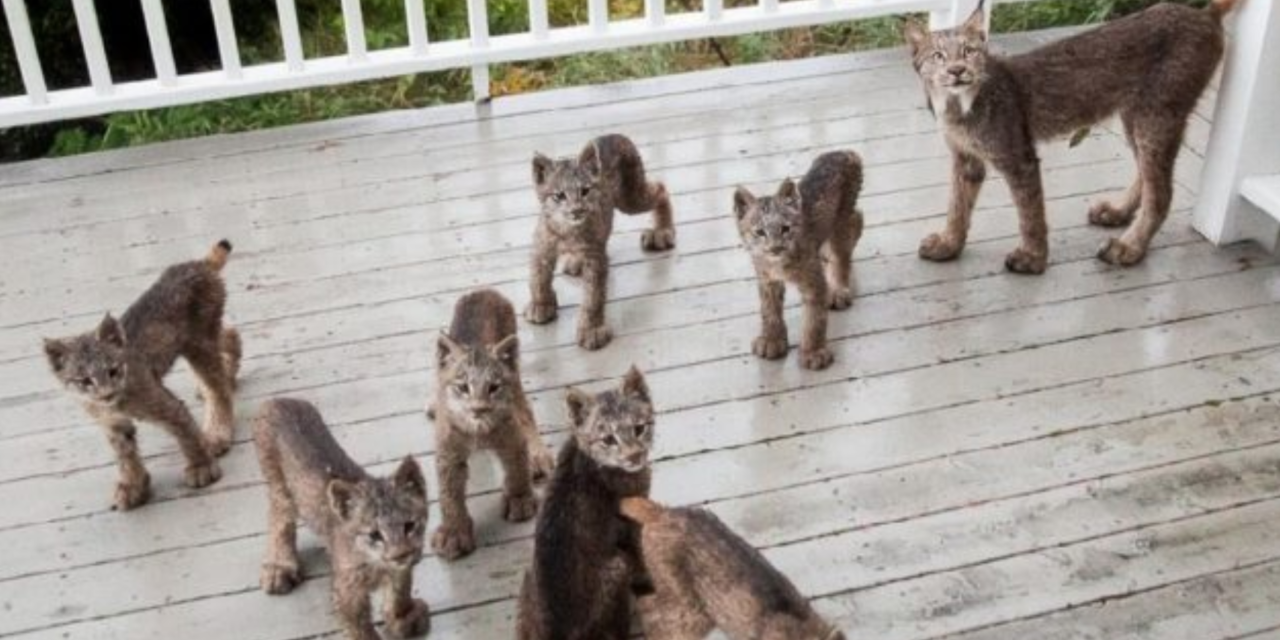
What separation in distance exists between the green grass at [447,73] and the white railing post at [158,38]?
90cm

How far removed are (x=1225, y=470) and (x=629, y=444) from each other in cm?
161

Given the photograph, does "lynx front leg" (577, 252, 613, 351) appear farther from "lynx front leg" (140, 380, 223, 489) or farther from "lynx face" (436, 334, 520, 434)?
"lynx front leg" (140, 380, 223, 489)

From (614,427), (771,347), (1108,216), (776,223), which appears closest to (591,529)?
(614,427)

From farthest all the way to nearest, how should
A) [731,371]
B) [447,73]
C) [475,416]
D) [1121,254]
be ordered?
[447,73] → [1121,254] → [731,371] → [475,416]

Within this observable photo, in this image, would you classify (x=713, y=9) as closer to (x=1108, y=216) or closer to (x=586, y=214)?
(x=1108, y=216)

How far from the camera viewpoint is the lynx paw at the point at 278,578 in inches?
140

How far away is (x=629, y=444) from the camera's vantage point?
3.36 metres

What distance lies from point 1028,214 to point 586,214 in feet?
4.56

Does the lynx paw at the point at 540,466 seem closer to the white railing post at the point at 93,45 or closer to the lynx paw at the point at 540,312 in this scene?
the lynx paw at the point at 540,312

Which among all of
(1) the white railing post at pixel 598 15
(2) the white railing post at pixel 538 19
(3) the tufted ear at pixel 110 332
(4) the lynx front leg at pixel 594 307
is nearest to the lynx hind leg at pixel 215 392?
(3) the tufted ear at pixel 110 332

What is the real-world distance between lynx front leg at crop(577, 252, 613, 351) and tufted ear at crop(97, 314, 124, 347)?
1309 mm

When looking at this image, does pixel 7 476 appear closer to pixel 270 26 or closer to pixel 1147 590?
pixel 1147 590

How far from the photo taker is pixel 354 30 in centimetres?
556

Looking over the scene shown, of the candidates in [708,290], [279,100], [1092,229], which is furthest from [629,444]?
[279,100]
